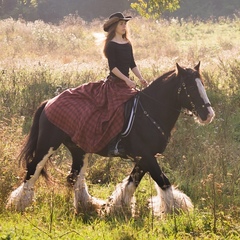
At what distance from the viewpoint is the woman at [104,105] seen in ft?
21.0

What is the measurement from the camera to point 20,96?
1211 cm

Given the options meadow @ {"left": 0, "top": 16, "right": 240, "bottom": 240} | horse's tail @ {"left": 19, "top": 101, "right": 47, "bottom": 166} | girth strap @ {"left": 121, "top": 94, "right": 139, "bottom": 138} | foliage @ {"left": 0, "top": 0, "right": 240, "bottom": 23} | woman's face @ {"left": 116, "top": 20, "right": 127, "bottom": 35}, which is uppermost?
woman's face @ {"left": 116, "top": 20, "right": 127, "bottom": 35}

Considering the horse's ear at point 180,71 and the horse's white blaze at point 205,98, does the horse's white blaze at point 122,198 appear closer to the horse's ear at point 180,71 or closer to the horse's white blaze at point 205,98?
the horse's white blaze at point 205,98

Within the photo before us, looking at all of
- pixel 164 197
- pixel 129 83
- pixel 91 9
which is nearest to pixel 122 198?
pixel 164 197

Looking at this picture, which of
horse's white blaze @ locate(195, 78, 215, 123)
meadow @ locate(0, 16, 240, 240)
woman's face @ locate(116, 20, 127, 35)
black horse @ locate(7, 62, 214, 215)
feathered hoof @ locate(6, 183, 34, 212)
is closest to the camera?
meadow @ locate(0, 16, 240, 240)

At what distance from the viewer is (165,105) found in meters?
6.36

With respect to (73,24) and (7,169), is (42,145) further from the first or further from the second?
(73,24)

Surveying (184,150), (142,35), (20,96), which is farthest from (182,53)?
(184,150)

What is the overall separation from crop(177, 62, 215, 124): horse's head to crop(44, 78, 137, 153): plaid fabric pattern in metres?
0.69

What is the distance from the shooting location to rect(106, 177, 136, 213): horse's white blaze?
20.6ft

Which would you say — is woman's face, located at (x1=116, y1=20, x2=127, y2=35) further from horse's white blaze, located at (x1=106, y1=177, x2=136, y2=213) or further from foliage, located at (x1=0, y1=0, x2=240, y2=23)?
foliage, located at (x1=0, y1=0, x2=240, y2=23)

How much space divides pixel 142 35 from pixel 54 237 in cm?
2099

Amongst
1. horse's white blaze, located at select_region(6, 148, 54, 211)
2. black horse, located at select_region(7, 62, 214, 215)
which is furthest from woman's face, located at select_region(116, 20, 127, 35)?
horse's white blaze, located at select_region(6, 148, 54, 211)

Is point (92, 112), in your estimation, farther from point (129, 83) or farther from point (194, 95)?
point (194, 95)
